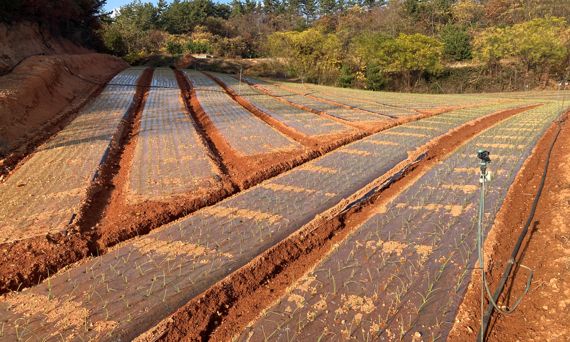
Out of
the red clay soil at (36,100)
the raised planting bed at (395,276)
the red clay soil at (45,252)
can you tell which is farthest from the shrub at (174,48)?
the raised planting bed at (395,276)

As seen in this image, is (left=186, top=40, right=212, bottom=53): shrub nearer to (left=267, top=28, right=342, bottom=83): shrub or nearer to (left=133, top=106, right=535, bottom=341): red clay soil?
(left=267, top=28, right=342, bottom=83): shrub

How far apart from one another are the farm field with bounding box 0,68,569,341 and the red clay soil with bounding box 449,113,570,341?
20cm

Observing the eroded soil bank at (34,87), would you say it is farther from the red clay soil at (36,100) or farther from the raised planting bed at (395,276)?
the raised planting bed at (395,276)

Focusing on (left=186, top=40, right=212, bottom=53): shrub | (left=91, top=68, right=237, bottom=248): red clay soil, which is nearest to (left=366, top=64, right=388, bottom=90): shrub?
(left=186, top=40, right=212, bottom=53): shrub

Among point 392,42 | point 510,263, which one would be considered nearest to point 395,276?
point 510,263

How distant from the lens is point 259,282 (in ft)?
14.6

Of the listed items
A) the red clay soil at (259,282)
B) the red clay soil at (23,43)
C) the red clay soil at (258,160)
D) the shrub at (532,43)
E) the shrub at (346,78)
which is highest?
the shrub at (532,43)

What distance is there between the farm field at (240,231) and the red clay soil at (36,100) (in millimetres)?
909

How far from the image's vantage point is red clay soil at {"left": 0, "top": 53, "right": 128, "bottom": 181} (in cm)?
1034

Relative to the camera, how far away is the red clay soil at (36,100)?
33.9 feet

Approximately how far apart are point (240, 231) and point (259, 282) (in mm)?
1075

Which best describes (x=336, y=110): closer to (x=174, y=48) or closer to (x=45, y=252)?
(x=45, y=252)

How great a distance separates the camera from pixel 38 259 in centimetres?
475

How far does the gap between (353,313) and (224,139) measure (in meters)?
7.84
